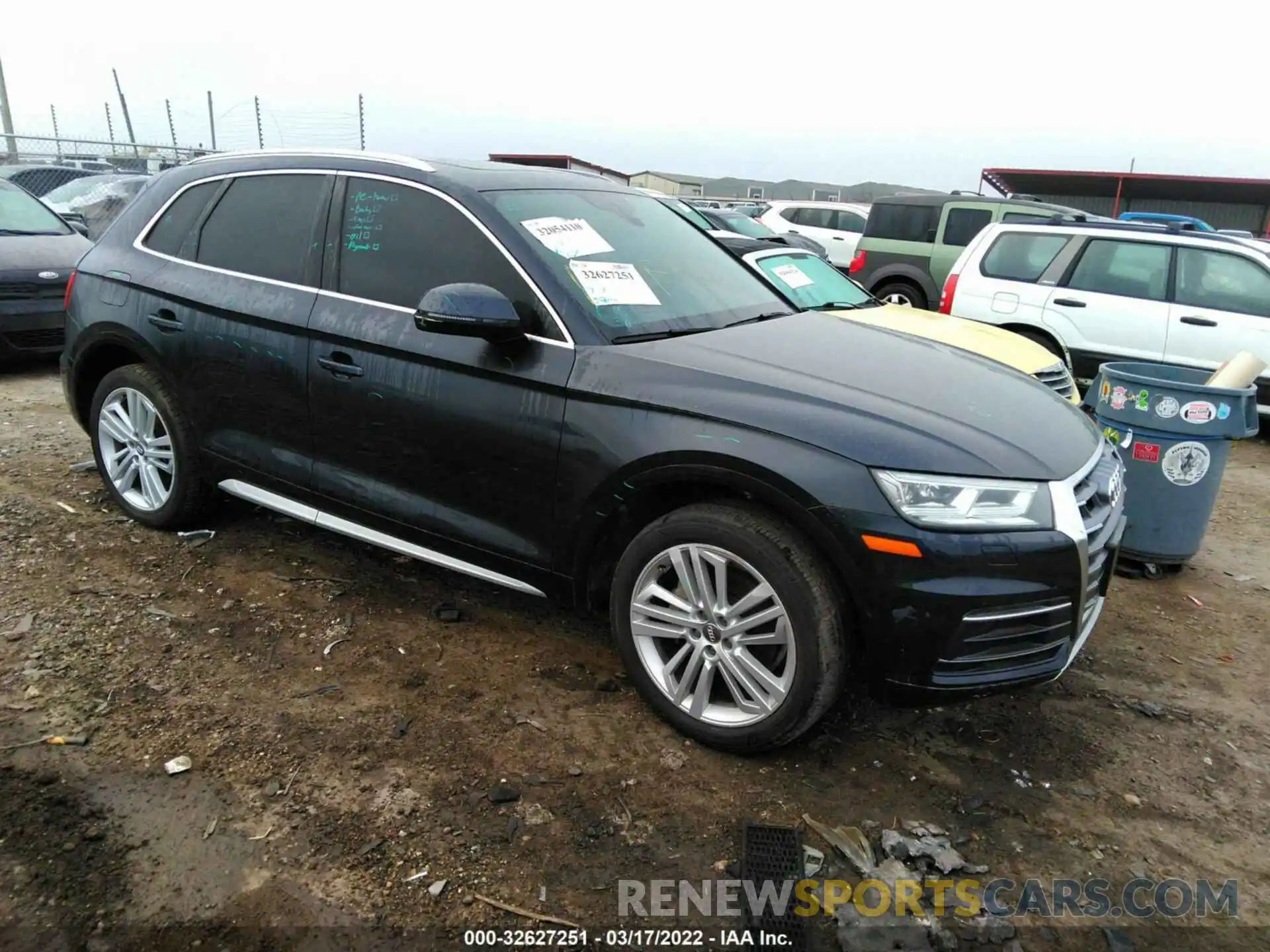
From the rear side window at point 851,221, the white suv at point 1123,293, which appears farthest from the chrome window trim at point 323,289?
the rear side window at point 851,221

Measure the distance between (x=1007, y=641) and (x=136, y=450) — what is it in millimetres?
3831

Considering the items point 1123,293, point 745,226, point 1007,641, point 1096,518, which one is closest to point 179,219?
point 1007,641

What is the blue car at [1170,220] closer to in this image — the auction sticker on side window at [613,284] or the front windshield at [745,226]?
the front windshield at [745,226]

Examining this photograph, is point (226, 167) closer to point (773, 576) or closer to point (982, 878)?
point (773, 576)

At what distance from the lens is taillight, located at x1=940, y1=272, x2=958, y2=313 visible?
26.1 feet

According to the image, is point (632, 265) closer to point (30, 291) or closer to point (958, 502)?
point (958, 502)

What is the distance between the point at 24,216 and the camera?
7793mm

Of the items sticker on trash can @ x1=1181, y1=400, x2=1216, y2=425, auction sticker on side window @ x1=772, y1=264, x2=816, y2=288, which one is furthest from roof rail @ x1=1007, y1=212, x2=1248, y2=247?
sticker on trash can @ x1=1181, y1=400, x2=1216, y2=425

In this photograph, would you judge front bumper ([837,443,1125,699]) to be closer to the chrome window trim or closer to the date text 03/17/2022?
the date text 03/17/2022

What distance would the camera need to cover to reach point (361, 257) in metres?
3.30

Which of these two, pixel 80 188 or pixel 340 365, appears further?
pixel 80 188

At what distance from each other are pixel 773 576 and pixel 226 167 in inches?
120

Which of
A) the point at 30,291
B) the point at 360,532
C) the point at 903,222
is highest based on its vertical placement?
the point at 903,222

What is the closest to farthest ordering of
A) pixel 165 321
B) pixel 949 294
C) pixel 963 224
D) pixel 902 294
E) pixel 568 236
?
pixel 568 236
pixel 165 321
pixel 949 294
pixel 902 294
pixel 963 224
